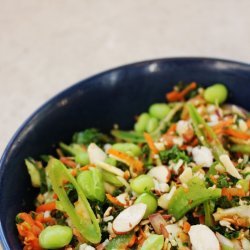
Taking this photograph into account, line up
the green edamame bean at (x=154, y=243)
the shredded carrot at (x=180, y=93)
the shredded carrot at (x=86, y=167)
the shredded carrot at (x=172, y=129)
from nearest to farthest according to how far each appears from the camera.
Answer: the green edamame bean at (x=154, y=243)
the shredded carrot at (x=86, y=167)
the shredded carrot at (x=172, y=129)
the shredded carrot at (x=180, y=93)

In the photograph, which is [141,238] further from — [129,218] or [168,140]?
[168,140]

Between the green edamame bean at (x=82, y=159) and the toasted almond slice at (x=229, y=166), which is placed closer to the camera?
the toasted almond slice at (x=229, y=166)

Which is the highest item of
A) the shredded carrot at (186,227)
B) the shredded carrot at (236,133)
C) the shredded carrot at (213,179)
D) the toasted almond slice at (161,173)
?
the shredded carrot at (236,133)

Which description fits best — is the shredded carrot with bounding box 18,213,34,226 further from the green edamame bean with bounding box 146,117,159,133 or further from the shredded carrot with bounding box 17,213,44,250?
the green edamame bean with bounding box 146,117,159,133

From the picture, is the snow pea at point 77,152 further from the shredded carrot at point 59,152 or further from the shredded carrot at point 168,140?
the shredded carrot at point 168,140

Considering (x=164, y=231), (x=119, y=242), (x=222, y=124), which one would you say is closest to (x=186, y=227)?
(x=164, y=231)

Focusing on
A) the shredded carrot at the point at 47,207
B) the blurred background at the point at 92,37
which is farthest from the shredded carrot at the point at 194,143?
the blurred background at the point at 92,37
